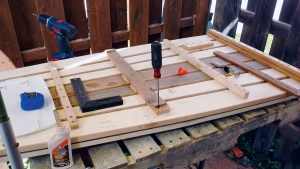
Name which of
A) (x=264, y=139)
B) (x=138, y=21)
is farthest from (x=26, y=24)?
(x=264, y=139)

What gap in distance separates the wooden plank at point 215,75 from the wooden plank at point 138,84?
0.57m

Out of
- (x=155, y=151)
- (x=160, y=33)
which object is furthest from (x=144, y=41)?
(x=155, y=151)

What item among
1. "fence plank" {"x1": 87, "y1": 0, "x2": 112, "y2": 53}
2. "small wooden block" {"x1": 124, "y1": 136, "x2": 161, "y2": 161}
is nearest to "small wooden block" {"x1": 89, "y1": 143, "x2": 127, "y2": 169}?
"small wooden block" {"x1": 124, "y1": 136, "x2": 161, "y2": 161}

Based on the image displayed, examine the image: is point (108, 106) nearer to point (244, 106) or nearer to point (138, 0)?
point (244, 106)

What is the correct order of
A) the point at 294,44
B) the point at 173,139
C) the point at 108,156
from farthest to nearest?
the point at 294,44 < the point at 173,139 < the point at 108,156

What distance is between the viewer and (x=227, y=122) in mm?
2045

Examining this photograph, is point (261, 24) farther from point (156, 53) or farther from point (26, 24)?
point (26, 24)

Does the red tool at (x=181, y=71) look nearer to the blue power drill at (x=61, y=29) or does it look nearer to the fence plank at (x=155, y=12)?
the blue power drill at (x=61, y=29)

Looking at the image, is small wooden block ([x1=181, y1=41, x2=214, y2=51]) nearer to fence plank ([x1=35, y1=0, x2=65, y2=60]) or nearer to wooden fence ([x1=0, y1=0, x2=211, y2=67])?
wooden fence ([x1=0, y1=0, x2=211, y2=67])

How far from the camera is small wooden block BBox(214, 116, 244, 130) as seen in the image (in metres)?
2.01

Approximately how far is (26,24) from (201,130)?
85.0 inches

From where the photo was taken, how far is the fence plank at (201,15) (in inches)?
161

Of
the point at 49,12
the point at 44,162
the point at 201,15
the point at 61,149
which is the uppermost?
the point at 49,12

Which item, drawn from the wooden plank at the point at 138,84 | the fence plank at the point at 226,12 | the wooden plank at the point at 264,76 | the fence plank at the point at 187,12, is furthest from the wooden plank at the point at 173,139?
the fence plank at the point at 187,12
